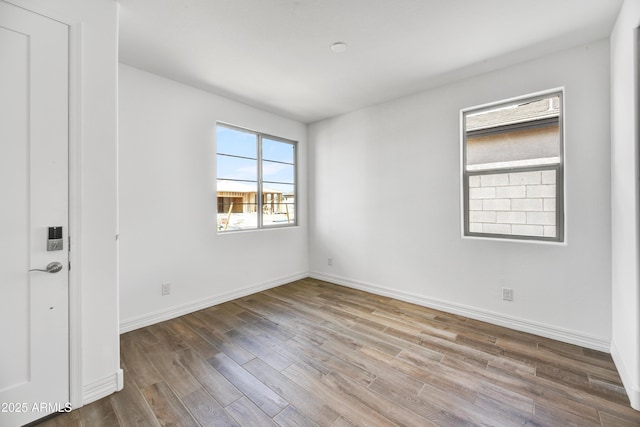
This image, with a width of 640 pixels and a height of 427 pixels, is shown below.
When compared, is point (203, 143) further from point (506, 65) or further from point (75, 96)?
point (506, 65)

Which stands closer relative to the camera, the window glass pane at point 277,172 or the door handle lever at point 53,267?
Result: the door handle lever at point 53,267

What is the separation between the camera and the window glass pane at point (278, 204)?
4160mm

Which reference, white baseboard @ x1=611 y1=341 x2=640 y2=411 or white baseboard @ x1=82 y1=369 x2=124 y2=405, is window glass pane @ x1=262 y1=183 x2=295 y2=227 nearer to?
white baseboard @ x1=82 y1=369 x2=124 y2=405

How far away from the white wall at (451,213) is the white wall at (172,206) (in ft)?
4.48

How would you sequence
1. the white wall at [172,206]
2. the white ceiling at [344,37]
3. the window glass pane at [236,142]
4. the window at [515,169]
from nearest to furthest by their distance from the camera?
the white ceiling at [344,37]
the window at [515,169]
the white wall at [172,206]
the window glass pane at [236,142]

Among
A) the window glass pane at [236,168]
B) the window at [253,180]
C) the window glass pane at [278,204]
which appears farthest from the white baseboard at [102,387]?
the window glass pane at [278,204]

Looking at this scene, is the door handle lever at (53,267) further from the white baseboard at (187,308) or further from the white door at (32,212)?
the white baseboard at (187,308)

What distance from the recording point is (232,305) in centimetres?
340

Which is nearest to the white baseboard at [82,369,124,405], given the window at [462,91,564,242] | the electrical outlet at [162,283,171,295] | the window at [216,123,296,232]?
the electrical outlet at [162,283,171,295]

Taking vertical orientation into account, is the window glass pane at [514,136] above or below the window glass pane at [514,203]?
above

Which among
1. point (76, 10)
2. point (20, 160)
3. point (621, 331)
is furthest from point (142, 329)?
point (621, 331)

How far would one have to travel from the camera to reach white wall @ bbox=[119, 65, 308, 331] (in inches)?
107

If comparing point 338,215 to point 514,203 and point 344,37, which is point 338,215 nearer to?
point 514,203

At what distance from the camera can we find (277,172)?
4340 mm
